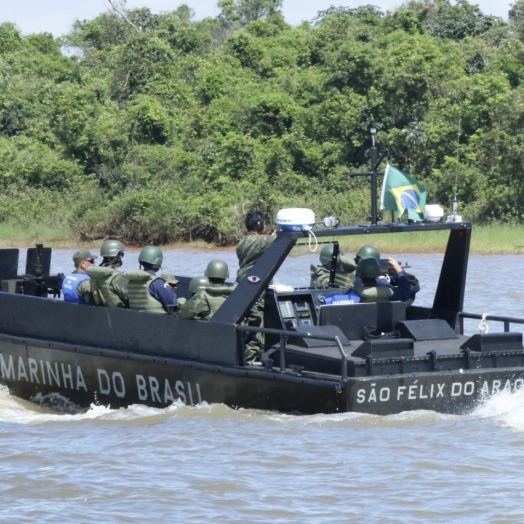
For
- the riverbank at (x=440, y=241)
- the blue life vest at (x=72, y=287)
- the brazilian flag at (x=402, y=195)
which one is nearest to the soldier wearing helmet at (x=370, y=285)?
the brazilian flag at (x=402, y=195)

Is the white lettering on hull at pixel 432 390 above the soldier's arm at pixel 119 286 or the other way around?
the other way around

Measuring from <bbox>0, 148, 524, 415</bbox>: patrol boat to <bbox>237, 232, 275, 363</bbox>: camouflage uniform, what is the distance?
0.24 feet

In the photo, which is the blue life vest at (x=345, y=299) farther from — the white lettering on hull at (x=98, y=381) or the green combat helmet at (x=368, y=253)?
the white lettering on hull at (x=98, y=381)

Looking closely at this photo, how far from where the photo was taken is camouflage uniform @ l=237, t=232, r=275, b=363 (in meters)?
9.02

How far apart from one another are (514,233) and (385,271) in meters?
18.4

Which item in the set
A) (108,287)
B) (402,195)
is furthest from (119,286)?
(402,195)

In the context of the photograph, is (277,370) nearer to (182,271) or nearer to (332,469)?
(332,469)

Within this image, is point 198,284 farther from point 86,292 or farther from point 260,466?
point 260,466

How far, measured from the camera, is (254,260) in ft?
30.6

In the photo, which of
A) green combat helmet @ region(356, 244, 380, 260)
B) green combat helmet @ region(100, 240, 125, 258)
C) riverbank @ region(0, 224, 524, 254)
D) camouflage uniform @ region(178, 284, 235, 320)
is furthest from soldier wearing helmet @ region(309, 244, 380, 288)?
riverbank @ region(0, 224, 524, 254)

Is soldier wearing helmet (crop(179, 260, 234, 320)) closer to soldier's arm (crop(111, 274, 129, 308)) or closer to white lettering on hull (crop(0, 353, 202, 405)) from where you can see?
white lettering on hull (crop(0, 353, 202, 405))

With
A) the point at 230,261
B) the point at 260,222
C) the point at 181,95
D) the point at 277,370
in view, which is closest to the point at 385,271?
the point at 260,222

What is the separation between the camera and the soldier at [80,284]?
31.8 feet

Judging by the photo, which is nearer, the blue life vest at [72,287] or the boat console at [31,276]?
the blue life vest at [72,287]
